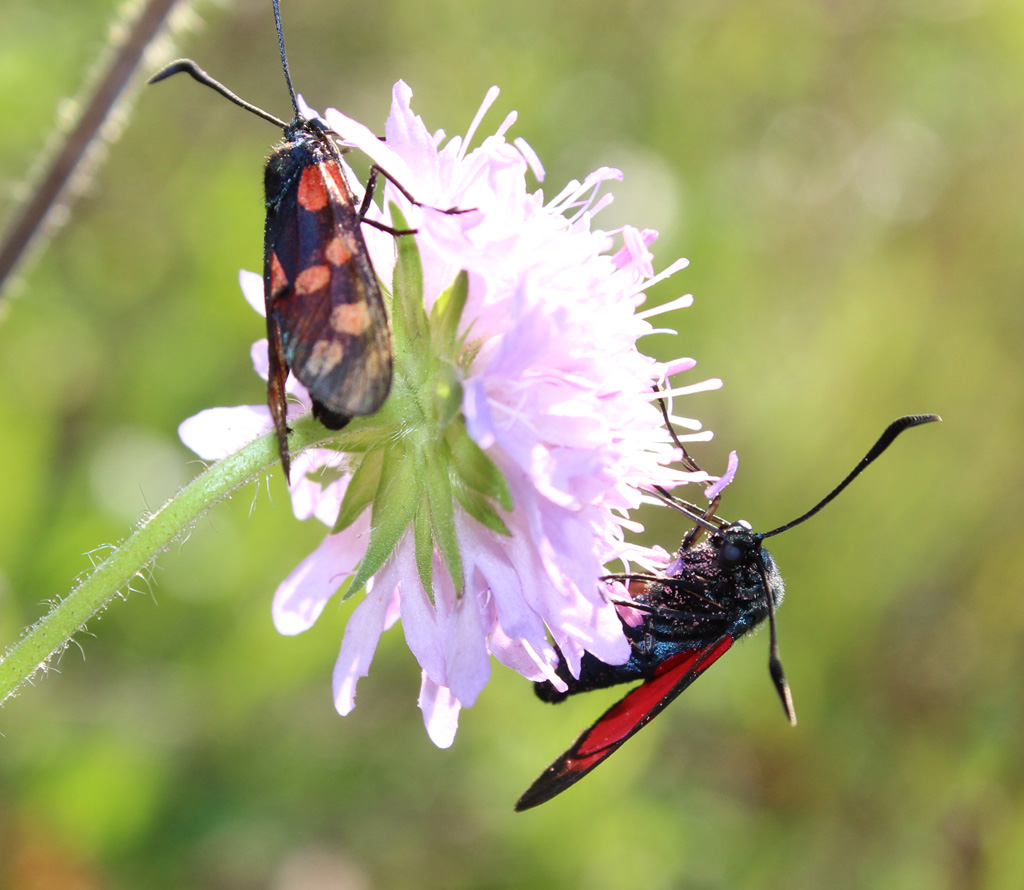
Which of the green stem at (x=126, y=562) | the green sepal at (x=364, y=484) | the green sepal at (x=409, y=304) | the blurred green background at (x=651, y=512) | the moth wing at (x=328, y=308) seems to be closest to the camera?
the green stem at (x=126, y=562)

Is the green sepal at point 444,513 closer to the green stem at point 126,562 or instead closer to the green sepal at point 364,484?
the green sepal at point 364,484

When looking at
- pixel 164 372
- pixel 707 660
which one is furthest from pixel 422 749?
pixel 707 660

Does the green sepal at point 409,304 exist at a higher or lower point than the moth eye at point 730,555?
higher

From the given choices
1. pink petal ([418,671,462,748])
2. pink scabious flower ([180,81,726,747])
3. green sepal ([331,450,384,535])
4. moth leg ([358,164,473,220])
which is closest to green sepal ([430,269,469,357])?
pink scabious flower ([180,81,726,747])

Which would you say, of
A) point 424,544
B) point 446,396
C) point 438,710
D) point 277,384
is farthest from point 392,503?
point 438,710

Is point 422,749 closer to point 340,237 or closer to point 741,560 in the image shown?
point 741,560

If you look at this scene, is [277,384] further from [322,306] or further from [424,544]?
[424,544]

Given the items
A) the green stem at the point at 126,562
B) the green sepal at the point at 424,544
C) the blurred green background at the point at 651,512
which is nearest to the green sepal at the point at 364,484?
the green sepal at the point at 424,544
